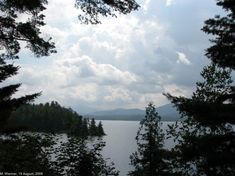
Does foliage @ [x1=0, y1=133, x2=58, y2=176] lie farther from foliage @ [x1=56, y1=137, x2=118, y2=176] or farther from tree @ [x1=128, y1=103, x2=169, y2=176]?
tree @ [x1=128, y1=103, x2=169, y2=176]

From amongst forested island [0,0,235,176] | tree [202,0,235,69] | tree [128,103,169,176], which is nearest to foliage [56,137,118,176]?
forested island [0,0,235,176]

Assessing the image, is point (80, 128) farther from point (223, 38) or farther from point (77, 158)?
point (223, 38)

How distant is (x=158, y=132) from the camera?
35.7m

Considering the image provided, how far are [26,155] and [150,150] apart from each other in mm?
22028

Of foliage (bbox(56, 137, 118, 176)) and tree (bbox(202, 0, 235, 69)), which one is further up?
tree (bbox(202, 0, 235, 69))

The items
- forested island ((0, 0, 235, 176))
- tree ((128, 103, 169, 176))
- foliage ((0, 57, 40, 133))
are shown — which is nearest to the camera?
forested island ((0, 0, 235, 176))

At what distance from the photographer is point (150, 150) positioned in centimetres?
3325

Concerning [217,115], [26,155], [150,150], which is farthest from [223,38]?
[150,150]

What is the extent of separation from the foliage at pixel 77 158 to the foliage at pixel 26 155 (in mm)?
Answer: 472

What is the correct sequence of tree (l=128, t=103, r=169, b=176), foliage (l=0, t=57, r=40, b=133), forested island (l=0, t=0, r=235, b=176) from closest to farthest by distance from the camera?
1. forested island (l=0, t=0, r=235, b=176)
2. foliage (l=0, t=57, r=40, b=133)
3. tree (l=128, t=103, r=169, b=176)

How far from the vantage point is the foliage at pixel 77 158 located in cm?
1489

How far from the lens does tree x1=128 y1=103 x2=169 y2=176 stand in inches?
1226

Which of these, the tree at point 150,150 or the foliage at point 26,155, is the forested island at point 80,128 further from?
the tree at point 150,150

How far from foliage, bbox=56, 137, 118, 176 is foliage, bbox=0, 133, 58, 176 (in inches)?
18.6
